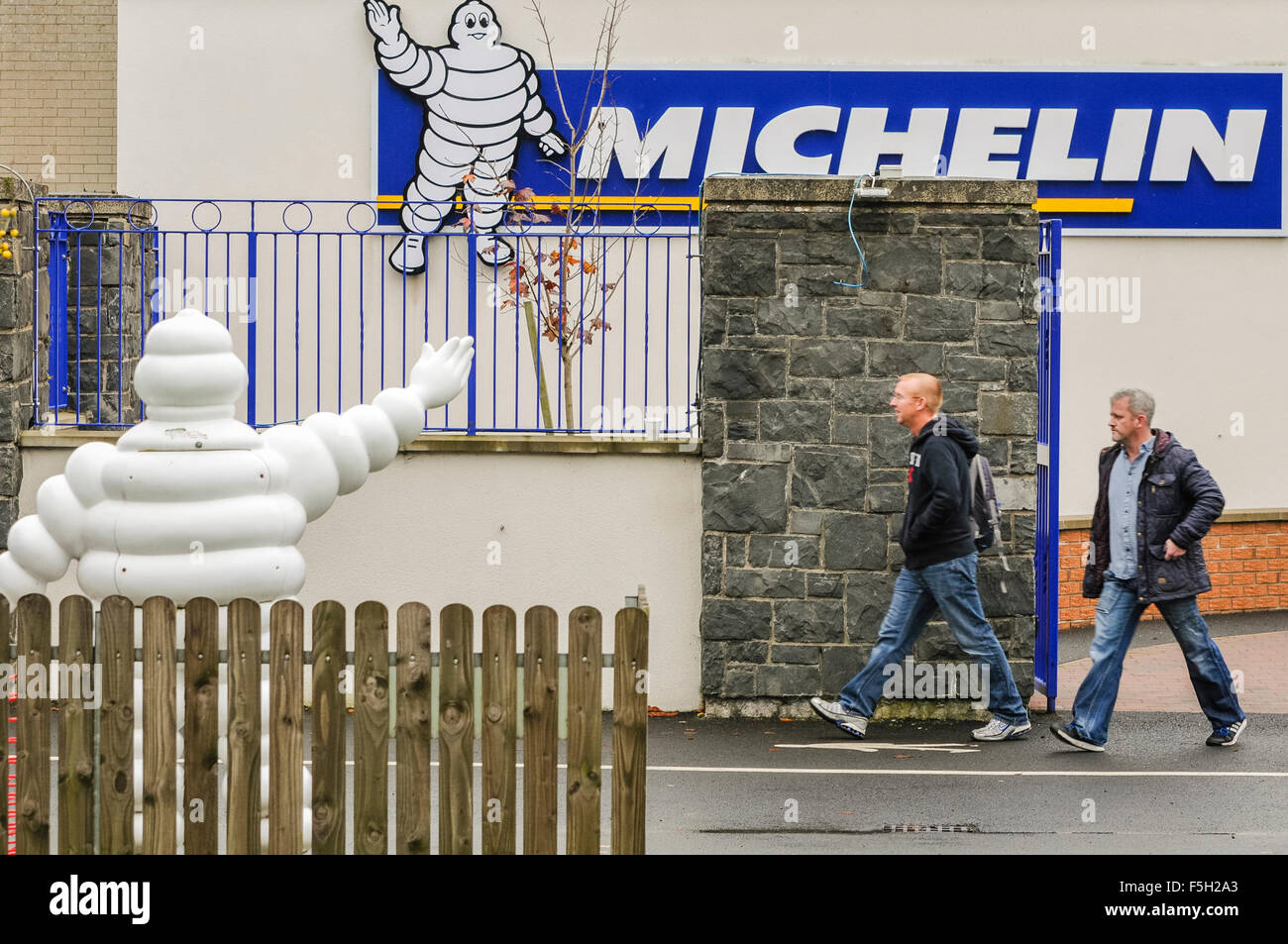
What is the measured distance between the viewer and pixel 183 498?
5492 millimetres

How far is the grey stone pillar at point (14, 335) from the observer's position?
892 cm

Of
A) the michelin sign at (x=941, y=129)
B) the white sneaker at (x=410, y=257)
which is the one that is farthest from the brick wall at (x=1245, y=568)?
the white sneaker at (x=410, y=257)

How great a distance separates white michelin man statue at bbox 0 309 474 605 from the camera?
5.45 m

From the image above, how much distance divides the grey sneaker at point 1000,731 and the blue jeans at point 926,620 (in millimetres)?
198

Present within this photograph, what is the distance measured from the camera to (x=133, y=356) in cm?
1112

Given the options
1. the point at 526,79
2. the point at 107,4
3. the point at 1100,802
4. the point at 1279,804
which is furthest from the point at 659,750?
the point at 107,4

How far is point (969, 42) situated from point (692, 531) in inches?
213

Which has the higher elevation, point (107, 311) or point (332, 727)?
point (107, 311)

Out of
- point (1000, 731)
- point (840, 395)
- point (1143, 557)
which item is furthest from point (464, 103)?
point (1143, 557)

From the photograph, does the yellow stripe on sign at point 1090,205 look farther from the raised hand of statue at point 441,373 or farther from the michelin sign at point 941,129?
the raised hand of statue at point 441,373

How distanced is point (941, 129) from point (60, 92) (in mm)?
7085

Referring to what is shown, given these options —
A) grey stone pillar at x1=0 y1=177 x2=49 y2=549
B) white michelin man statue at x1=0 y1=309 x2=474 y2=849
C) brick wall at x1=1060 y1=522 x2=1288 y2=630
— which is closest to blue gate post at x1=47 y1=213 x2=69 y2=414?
grey stone pillar at x1=0 y1=177 x2=49 y2=549

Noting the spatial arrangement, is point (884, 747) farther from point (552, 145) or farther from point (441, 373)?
point (552, 145)
